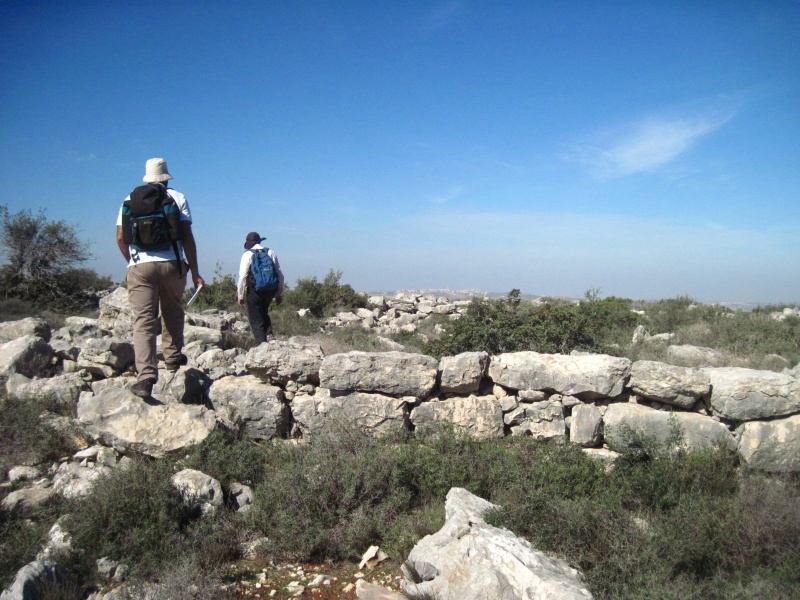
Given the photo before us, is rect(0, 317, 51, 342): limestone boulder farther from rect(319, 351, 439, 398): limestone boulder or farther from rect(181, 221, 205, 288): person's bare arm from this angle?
rect(319, 351, 439, 398): limestone boulder

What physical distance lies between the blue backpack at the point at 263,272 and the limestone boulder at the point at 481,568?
4.29m

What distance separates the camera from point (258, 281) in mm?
7004

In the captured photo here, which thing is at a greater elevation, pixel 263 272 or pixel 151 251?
pixel 151 251

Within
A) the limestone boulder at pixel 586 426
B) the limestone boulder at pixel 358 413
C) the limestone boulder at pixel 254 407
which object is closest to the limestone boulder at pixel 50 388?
the limestone boulder at pixel 254 407

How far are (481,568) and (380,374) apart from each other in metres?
2.38

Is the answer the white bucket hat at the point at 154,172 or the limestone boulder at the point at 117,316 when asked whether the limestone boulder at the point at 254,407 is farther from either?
the limestone boulder at the point at 117,316

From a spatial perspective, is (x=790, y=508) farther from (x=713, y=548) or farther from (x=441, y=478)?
(x=441, y=478)

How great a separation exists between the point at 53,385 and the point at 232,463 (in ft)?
8.54

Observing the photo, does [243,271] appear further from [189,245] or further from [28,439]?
[28,439]

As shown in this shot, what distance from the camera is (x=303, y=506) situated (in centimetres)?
407

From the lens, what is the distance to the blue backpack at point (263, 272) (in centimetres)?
700

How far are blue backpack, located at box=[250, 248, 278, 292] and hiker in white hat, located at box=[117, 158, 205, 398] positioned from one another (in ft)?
5.90

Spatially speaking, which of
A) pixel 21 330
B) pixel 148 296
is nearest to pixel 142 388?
pixel 148 296

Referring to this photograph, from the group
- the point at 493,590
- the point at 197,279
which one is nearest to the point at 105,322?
the point at 197,279
